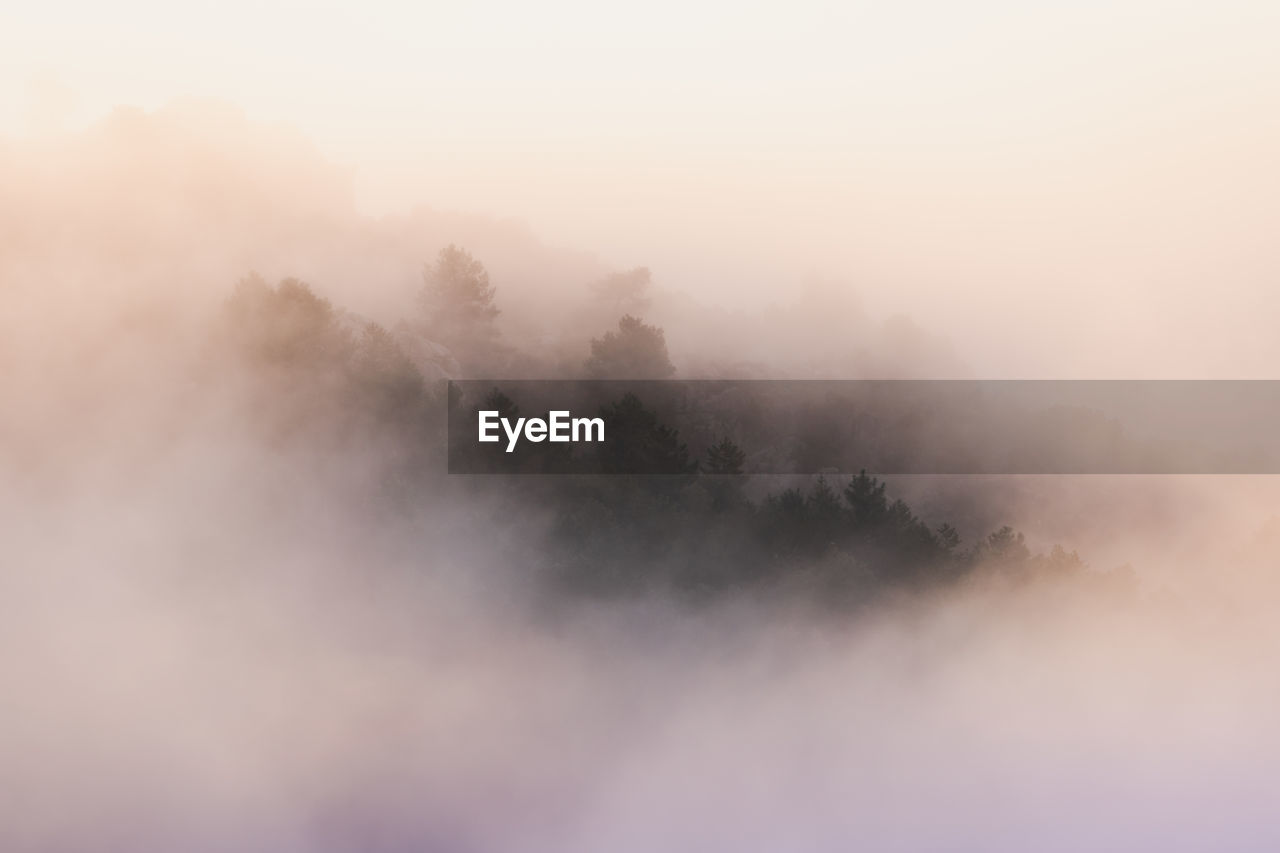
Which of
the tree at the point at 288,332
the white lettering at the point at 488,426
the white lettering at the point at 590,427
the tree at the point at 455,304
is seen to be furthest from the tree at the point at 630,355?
the tree at the point at 288,332

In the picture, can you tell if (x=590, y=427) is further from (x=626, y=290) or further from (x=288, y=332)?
(x=626, y=290)

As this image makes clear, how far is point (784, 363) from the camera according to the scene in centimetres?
9644

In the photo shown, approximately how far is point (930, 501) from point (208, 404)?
4754 cm

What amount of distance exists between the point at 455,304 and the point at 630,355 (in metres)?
15.6

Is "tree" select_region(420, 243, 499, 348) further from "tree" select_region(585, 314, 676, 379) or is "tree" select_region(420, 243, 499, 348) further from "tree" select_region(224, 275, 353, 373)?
"tree" select_region(585, 314, 676, 379)

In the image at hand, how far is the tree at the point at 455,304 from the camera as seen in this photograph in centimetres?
8431

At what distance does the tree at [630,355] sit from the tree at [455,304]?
11.5 metres

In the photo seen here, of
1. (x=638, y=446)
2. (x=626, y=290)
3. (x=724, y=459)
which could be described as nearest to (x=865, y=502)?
(x=724, y=459)

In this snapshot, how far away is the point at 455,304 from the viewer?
8462 centimetres

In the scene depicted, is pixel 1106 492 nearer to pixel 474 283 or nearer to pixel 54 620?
pixel 474 283

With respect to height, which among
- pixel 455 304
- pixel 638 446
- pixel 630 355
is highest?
pixel 455 304

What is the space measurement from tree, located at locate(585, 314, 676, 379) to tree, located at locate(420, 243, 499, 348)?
11465 mm

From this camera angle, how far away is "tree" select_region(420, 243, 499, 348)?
277ft

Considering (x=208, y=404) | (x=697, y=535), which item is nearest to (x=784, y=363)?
(x=697, y=535)
